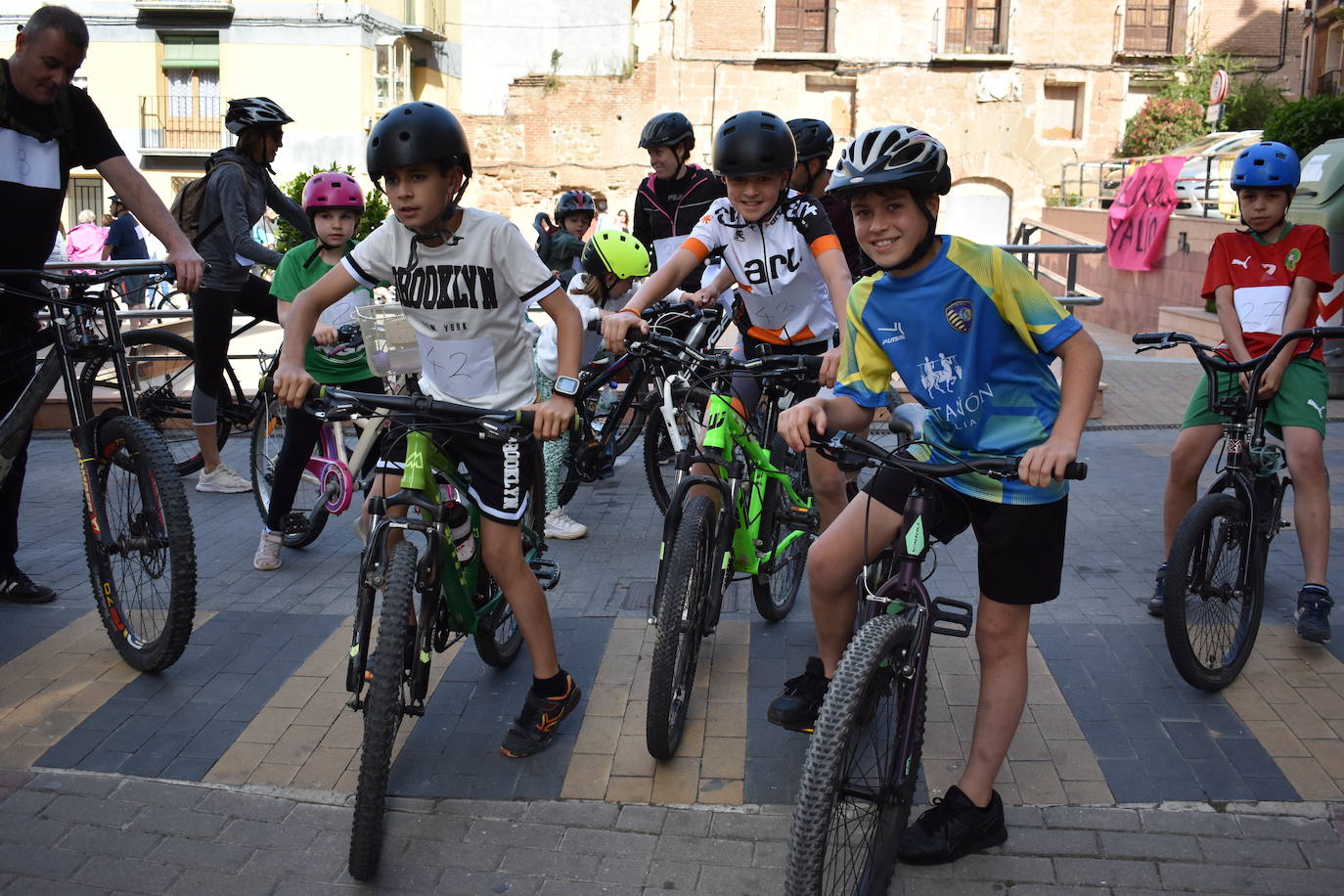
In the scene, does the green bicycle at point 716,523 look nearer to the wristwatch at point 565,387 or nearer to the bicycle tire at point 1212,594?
the wristwatch at point 565,387

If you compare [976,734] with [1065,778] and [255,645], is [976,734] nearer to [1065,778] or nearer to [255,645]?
[1065,778]

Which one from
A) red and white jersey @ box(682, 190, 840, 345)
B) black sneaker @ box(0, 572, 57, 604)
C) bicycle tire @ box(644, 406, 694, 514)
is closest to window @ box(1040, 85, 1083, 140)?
bicycle tire @ box(644, 406, 694, 514)

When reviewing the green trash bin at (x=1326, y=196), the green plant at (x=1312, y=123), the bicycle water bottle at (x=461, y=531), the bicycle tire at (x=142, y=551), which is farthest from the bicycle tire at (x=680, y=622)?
the green plant at (x=1312, y=123)

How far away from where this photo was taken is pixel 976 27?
29344 millimetres

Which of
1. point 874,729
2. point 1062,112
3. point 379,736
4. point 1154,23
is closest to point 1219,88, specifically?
point 1062,112

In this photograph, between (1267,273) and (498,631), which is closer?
(498,631)

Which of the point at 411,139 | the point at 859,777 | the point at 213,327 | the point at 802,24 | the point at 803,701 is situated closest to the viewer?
the point at 859,777

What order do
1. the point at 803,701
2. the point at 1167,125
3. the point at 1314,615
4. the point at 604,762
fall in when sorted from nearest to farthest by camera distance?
the point at 604,762
the point at 803,701
the point at 1314,615
the point at 1167,125

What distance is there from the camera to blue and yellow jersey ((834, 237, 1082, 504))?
310 centimetres

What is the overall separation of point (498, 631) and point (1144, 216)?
645 inches

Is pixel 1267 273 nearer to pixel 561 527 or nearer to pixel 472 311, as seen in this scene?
pixel 472 311

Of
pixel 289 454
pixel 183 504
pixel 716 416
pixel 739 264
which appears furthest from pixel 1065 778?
pixel 289 454

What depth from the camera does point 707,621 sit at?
412 cm

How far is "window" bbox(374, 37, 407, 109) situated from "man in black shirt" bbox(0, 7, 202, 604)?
31462 millimetres
